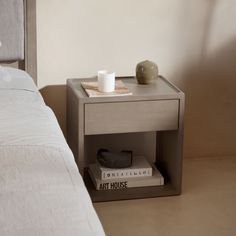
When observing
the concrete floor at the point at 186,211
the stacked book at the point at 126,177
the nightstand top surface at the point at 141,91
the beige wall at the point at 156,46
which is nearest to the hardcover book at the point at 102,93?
the nightstand top surface at the point at 141,91

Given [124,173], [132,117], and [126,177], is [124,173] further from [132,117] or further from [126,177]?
[132,117]

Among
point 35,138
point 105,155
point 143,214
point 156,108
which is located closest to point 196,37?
point 156,108

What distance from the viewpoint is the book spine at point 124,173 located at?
2.73m

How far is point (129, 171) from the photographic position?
276 cm

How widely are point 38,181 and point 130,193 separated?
1.31m

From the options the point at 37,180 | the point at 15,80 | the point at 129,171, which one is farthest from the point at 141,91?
the point at 37,180

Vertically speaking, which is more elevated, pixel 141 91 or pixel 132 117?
pixel 141 91

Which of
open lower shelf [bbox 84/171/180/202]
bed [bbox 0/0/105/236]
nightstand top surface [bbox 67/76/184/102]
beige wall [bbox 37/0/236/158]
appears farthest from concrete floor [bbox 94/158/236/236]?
bed [bbox 0/0/105/236]

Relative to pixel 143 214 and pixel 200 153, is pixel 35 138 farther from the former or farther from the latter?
pixel 200 153

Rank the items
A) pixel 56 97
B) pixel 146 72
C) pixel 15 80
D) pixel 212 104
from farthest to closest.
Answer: pixel 212 104
pixel 56 97
pixel 146 72
pixel 15 80

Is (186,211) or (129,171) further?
(129,171)

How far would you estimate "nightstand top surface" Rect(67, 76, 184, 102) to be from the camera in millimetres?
2534

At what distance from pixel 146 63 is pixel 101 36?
29cm

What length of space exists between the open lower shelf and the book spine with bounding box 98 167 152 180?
7cm
